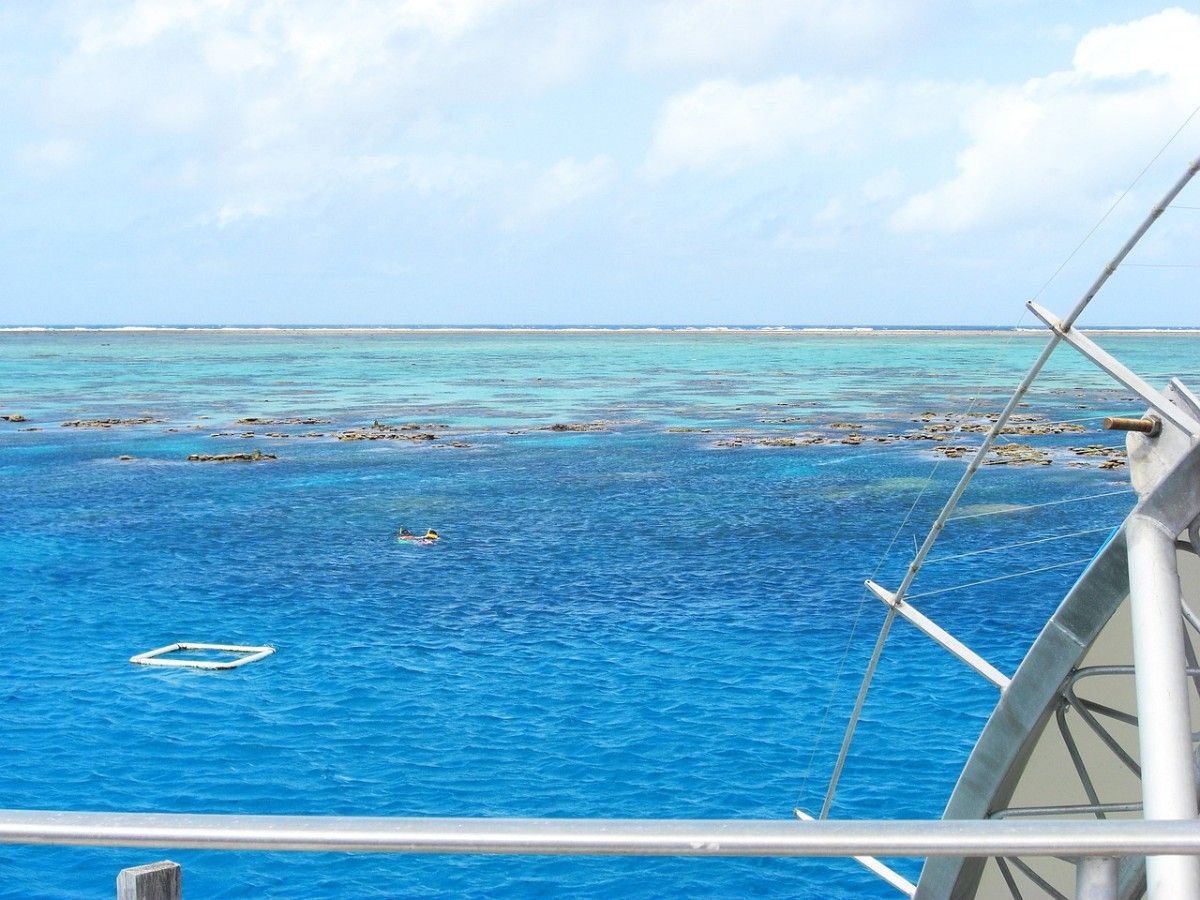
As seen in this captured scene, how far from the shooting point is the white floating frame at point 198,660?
27.1m

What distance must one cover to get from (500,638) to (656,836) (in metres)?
26.1

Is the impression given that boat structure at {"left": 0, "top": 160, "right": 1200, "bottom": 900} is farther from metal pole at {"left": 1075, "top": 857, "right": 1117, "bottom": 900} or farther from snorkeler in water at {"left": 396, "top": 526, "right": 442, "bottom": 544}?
snorkeler in water at {"left": 396, "top": 526, "right": 442, "bottom": 544}

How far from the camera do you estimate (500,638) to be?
94.6ft

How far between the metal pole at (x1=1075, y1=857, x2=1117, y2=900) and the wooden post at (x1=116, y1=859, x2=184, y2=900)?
7.70 feet

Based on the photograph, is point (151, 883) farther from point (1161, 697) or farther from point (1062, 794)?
point (1062, 794)

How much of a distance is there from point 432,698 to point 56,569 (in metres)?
17.1

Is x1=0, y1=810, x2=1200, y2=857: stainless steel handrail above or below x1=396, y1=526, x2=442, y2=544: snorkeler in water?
below

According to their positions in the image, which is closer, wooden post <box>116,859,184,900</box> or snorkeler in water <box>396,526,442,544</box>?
wooden post <box>116,859,184,900</box>

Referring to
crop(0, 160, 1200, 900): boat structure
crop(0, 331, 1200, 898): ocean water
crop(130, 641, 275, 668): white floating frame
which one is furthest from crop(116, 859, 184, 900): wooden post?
crop(130, 641, 275, 668): white floating frame

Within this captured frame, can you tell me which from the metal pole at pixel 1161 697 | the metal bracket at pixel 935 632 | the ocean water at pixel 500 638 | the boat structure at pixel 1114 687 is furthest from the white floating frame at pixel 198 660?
the metal pole at pixel 1161 697

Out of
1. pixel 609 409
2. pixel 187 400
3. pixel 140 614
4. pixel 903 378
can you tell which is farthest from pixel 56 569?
pixel 903 378

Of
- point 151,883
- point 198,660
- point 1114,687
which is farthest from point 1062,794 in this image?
point 198,660

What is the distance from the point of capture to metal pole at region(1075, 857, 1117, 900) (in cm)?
326

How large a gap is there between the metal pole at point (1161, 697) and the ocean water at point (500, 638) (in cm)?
592
